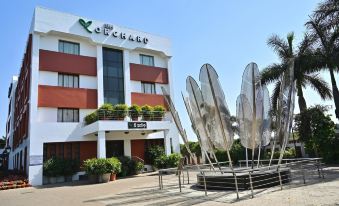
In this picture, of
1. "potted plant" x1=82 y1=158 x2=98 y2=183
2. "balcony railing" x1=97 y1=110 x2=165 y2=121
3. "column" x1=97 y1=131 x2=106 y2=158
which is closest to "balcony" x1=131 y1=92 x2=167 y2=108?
"balcony railing" x1=97 y1=110 x2=165 y2=121

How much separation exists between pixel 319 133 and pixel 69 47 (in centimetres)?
2271

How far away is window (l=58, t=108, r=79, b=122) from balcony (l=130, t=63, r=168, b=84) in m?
7.08

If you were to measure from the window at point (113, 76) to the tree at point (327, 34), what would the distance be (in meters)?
17.7

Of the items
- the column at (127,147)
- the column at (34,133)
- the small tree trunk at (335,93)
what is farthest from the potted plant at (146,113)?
the small tree trunk at (335,93)

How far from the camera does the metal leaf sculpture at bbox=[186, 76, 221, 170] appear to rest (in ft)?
43.4

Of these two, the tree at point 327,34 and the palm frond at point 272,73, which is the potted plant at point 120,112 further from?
the tree at point 327,34

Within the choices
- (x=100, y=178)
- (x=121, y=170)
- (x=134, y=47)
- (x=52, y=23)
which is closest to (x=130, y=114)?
(x=121, y=170)

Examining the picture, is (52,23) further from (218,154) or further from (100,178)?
(218,154)

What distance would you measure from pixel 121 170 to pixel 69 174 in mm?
4156

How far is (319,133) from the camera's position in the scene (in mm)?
21453

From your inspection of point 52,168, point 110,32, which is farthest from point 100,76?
point 52,168

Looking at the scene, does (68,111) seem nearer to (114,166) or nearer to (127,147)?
(127,147)

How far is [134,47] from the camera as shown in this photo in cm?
3077

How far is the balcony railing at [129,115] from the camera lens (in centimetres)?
2448
